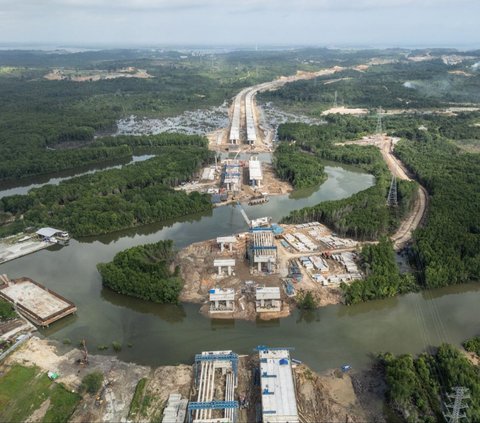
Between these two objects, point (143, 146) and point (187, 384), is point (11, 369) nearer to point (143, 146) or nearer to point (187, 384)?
point (187, 384)

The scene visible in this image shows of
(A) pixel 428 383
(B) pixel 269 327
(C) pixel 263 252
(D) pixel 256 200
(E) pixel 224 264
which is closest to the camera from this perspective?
(A) pixel 428 383

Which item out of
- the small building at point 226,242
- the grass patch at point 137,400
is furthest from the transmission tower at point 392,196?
the grass patch at point 137,400

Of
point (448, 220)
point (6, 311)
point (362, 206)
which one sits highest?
point (448, 220)

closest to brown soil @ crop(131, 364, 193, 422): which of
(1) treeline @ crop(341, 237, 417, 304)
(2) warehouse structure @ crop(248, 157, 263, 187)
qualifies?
(1) treeline @ crop(341, 237, 417, 304)

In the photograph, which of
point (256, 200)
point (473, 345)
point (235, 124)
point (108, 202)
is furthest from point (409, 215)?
point (235, 124)

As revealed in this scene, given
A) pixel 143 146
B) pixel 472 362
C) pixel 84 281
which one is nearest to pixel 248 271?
pixel 84 281

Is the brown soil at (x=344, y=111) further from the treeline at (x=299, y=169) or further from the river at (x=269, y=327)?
the river at (x=269, y=327)

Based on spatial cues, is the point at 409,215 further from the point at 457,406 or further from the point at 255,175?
the point at 457,406
